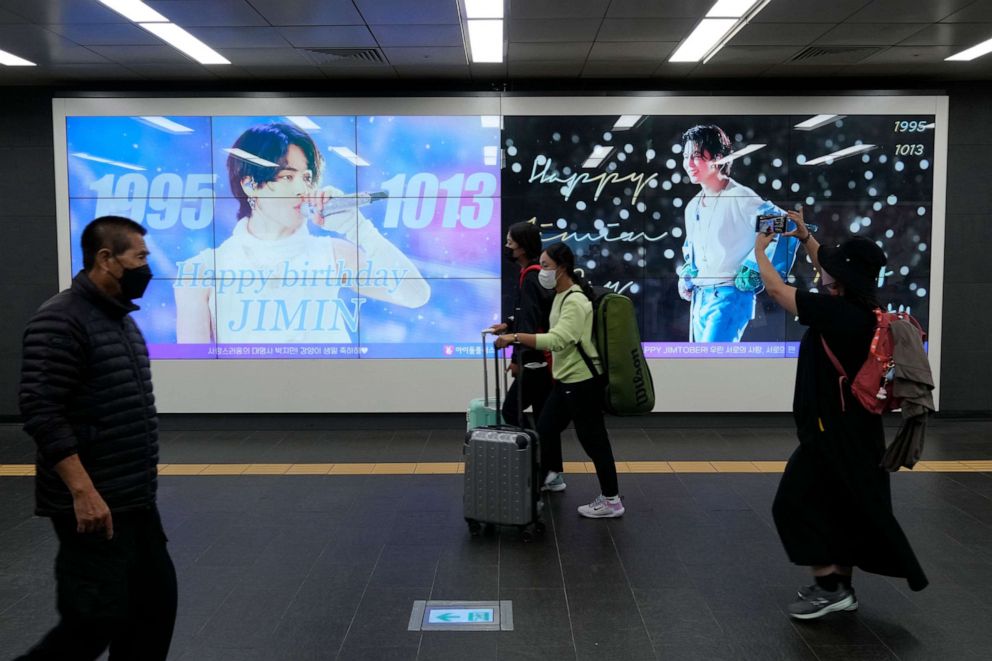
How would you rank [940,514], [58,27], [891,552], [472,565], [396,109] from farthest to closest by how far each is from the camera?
[396,109]
[58,27]
[940,514]
[472,565]
[891,552]

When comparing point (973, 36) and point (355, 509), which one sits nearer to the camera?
point (355, 509)

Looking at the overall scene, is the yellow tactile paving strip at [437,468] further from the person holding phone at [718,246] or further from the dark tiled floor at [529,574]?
the person holding phone at [718,246]

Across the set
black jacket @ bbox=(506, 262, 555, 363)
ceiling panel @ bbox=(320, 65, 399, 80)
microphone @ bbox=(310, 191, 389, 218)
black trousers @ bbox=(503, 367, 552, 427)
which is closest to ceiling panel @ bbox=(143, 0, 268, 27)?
ceiling panel @ bbox=(320, 65, 399, 80)

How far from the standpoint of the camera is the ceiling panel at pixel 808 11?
530cm

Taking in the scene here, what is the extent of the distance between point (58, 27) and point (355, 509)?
420 cm

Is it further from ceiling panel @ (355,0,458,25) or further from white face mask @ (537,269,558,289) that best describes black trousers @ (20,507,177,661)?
ceiling panel @ (355,0,458,25)

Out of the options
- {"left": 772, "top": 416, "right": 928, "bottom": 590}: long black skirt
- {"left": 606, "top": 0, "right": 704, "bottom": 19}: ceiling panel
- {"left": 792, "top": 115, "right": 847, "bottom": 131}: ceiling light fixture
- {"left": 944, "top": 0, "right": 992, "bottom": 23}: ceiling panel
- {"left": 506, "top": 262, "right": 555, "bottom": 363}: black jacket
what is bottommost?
{"left": 772, "top": 416, "right": 928, "bottom": 590}: long black skirt

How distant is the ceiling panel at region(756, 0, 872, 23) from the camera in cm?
530

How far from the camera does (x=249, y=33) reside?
5.95m

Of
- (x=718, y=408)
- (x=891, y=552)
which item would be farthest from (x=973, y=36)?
(x=891, y=552)

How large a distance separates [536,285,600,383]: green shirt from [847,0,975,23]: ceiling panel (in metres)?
3.10

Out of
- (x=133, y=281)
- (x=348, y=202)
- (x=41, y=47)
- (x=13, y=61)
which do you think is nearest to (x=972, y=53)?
(x=348, y=202)

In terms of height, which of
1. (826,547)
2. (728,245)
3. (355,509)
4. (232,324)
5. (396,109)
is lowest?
(355,509)

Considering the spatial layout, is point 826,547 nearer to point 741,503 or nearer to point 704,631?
point 704,631
